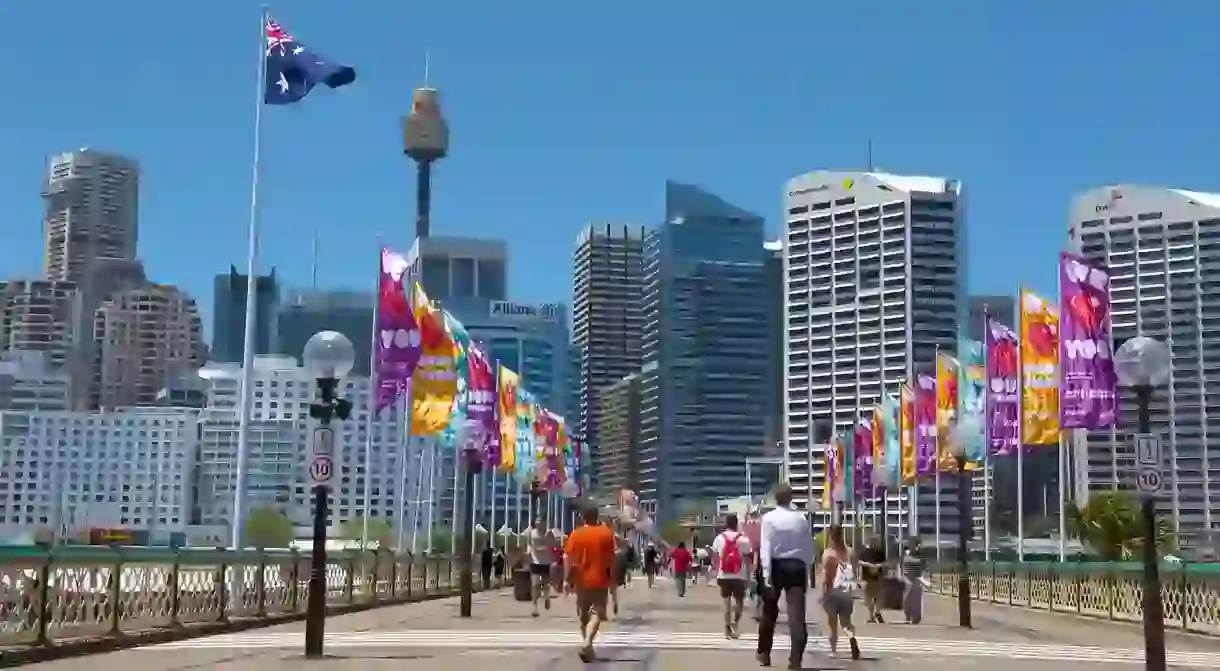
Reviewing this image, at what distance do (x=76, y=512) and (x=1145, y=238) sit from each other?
145 meters

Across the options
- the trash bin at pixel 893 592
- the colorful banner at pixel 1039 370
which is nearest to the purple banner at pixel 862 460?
the colorful banner at pixel 1039 370

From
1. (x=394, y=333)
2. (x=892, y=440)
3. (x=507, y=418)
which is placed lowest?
(x=892, y=440)

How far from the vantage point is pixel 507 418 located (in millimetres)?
52438

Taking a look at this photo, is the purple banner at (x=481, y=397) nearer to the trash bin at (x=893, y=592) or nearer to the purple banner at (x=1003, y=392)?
the purple banner at (x=1003, y=392)

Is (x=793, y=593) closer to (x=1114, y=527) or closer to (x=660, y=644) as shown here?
(x=660, y=644)

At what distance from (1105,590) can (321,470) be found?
20.7 metres

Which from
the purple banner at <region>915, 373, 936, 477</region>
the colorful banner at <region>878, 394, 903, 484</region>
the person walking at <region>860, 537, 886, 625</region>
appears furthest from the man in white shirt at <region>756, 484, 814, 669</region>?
the colorful banner at <region>878, 394, 903, 484</region>

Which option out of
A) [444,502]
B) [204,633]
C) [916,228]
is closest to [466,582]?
[204,633]

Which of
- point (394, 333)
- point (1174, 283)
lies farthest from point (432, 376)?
point (1174, 283)

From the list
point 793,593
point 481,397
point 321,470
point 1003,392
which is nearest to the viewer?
point 793,593

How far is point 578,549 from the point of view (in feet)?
55.3

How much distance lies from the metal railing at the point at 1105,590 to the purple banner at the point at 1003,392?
3363 millimetres

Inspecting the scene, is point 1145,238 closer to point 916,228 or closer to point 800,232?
point 916,228

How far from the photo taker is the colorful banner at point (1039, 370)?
118 ft
